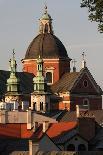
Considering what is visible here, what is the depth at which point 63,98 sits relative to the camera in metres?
116

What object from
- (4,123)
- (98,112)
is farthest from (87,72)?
(4,123)

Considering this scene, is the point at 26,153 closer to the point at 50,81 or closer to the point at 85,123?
the point at 85,123

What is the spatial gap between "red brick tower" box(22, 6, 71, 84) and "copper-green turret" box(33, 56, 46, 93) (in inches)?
81.3

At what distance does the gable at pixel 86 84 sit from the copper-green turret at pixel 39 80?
4522 mm

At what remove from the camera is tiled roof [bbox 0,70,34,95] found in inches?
4523

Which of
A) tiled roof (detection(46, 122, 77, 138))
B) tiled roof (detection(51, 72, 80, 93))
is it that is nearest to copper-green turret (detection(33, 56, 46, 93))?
→ tiled roof (detection(51, 72, 80, 93))

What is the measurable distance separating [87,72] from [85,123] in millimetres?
48917

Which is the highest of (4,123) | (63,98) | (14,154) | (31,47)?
(31,47)

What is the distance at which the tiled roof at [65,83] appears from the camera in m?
116

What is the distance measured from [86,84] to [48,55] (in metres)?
6.68

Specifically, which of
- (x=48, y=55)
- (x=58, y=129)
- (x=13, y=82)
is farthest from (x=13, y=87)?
(x=58, y=129)

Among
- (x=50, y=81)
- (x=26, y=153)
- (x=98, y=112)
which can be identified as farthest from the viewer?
(x=50, y=81)

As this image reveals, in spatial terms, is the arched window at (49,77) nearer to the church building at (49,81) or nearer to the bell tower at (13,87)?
the church building at (49,81)

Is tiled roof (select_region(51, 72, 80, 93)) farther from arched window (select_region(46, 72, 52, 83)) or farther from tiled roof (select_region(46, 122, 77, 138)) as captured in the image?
tiled roof (select_region(46, 122, 77, 138))
